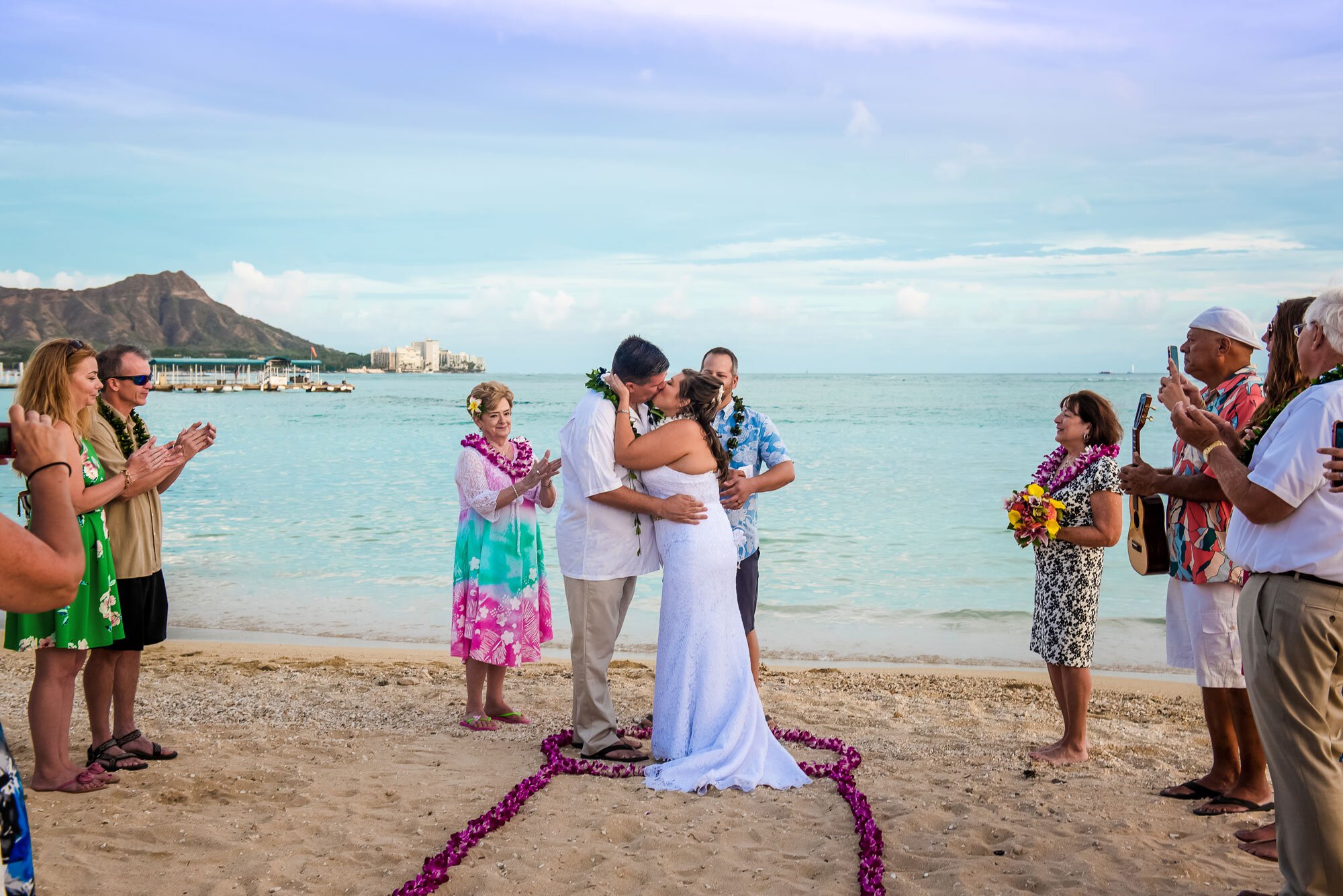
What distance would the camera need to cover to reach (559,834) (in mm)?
4277

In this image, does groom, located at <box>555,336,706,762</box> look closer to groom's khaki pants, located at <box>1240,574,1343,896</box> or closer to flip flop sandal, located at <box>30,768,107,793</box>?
flip flop sandal, located at <box>30,768,107,793</box>

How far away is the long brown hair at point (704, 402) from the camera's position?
205 inches

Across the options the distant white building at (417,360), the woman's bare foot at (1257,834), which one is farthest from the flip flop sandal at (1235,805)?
the distant white building at (417,360)

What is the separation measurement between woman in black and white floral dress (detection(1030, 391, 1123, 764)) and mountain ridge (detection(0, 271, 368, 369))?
378 feet

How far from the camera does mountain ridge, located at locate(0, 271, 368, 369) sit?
107 meters

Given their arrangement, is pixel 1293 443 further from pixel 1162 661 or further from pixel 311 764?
pixel 1162 661

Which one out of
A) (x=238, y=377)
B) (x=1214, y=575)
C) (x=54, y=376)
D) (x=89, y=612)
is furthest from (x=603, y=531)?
(x=238, y=377)

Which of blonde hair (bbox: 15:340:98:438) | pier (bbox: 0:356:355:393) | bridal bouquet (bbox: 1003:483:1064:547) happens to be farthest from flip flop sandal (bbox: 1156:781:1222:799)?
pier (bbox: 0:356:355:393)

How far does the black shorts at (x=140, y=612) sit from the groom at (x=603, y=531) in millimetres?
2077

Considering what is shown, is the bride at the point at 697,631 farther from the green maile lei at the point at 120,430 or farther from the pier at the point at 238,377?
the pier at the point at 238,377

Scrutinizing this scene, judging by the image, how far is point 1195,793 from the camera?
4.80 metres

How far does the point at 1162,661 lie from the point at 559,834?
6394mm

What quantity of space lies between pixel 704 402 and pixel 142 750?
138 inches

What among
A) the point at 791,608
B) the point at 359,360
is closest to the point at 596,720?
the point at 791,608
